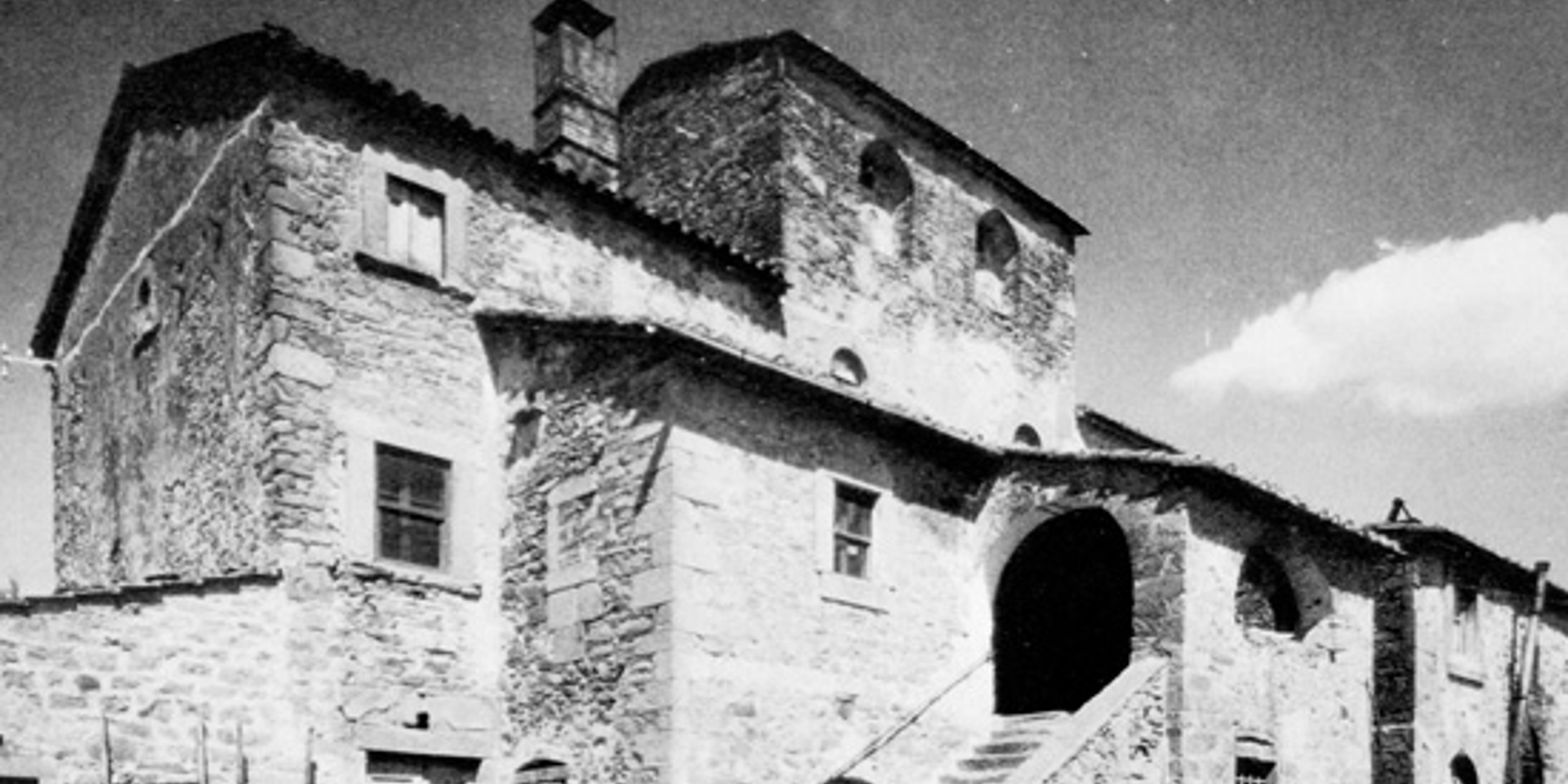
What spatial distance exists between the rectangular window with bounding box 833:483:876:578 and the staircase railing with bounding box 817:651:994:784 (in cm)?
139

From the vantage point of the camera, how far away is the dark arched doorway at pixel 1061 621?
47.7ft

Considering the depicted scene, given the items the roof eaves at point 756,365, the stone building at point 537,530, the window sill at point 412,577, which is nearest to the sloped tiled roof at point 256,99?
the stone building at point 537,530

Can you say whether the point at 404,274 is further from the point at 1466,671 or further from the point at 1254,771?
the point at 1466,671

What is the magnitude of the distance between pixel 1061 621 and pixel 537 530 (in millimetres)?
6515

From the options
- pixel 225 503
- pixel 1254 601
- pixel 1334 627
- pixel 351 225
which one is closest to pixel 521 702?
pixel 225 503

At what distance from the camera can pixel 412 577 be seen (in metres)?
11.2

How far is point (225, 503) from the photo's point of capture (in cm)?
1120

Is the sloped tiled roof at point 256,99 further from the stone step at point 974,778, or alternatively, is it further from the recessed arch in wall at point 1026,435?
the stone step at point 974,778

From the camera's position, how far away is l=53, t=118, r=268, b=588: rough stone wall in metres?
11.2

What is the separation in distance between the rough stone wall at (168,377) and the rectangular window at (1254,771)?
9220 millimetres

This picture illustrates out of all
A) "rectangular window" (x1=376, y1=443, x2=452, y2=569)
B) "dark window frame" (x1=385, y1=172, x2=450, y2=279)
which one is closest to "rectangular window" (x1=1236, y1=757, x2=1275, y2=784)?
"rectangular window" (x1=376, y1=443, x2=452, y2=569)

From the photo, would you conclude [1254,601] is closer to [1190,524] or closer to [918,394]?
[1190,524]

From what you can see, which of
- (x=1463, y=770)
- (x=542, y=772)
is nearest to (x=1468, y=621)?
(x=1463, y=770)

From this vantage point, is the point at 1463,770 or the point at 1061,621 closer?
the point at 1061,621
